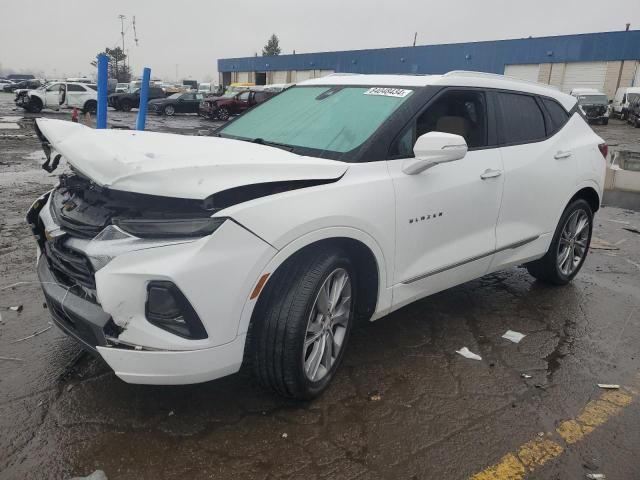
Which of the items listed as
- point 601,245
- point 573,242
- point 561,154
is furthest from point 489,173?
point 601,245

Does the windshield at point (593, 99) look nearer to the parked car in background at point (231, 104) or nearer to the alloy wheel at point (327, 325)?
the parked car in background at point (231, 104)

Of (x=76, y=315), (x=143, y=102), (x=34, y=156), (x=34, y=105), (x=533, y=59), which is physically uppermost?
(x=533, y=59)

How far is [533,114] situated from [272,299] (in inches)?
114

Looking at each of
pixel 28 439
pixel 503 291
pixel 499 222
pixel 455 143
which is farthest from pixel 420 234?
pixel 28 439

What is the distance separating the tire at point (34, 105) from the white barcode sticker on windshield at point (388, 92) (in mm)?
28639

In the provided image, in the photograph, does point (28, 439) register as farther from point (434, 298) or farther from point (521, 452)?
point (434, 298)

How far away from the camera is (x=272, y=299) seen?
2.54 m

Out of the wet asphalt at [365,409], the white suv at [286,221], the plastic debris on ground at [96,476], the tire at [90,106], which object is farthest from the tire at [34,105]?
the plastic debris on ground at [96,476]

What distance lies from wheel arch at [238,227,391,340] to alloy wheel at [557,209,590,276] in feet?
7.69

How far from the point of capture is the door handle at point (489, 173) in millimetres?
3545

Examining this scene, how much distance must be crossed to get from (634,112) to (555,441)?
32438 millimetres

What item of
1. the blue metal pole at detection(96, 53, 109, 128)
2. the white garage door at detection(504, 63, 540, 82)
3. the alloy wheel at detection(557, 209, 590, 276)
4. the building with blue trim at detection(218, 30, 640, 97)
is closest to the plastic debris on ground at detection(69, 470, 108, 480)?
the blue metal pole at detection(96, 53, 109, 128)

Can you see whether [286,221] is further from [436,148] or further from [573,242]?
[573,242]

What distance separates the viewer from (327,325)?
2.88 metres
